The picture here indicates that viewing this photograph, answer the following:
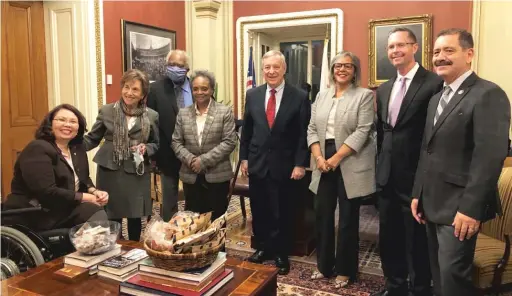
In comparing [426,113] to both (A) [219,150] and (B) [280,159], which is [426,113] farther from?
(A) [219,150]

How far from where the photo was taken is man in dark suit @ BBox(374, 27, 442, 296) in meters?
2.21

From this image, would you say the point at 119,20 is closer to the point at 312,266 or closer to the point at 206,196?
the point at 206,196

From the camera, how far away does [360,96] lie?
2494mm

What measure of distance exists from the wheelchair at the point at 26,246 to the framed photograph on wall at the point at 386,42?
395 centimetres

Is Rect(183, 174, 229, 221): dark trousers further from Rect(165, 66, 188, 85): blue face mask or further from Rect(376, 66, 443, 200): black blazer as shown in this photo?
Rect(376, 66, 443, 200): black blazer

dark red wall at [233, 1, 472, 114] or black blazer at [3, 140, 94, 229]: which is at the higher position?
dark red wall at [233, 1, 472, 114]

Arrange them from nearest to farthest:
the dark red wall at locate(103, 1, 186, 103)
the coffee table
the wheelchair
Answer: the coffee table, the wheelchair, the dark red wall at locate(103, 1, 186, 103)

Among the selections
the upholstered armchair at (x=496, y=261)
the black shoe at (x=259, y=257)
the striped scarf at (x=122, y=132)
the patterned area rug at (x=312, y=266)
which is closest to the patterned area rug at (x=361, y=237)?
the patterned area rug at (x=312, y=266)

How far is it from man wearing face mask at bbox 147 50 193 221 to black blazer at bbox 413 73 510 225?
1729 mm

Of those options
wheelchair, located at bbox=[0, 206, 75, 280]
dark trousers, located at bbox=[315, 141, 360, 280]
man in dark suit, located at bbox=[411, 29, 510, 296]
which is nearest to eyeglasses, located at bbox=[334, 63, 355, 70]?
dark trousers, located at bbox=[315, 141, 360, 280]

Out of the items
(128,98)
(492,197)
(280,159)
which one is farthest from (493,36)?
(128,98)

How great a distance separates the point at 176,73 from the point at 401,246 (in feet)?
5.93

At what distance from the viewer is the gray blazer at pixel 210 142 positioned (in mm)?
2744

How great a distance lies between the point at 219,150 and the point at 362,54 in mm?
3105
